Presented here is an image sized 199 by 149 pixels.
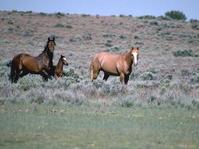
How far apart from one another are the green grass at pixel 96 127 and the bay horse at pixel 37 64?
6.24 meters

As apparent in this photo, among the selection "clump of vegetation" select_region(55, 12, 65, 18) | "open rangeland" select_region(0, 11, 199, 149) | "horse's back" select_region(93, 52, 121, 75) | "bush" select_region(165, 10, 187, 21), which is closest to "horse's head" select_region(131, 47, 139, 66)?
"open rangeland" select_region(0, 11, 199, 149)

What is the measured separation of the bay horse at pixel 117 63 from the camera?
2416cm

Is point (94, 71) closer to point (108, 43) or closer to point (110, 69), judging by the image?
point (110, 69)

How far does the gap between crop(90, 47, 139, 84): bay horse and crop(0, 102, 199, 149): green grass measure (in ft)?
Result: 17.0

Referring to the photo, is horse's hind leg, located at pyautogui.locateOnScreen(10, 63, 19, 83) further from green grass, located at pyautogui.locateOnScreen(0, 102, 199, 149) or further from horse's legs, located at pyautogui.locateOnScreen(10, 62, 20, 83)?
green grass, located at pyautogui.locateOnScreen(0, 102, 199, 149)

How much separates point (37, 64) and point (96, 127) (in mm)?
10923

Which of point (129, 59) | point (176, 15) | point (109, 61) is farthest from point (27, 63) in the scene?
point (176, 15)

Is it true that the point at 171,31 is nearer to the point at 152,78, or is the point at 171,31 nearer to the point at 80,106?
the point at 152,78

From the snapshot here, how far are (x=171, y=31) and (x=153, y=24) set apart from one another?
5.87 m

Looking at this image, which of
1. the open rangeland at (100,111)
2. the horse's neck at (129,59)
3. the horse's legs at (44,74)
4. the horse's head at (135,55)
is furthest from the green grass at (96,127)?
the horse's legs at (44,74)

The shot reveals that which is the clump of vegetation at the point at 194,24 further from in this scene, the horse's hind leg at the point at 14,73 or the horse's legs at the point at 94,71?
the horse's hind leg at the point at 14,73

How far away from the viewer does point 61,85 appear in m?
23.1

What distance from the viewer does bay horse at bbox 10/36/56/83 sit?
24.7m

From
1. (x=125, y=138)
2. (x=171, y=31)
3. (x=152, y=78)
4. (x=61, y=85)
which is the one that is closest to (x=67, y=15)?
(x=171, y=31)
